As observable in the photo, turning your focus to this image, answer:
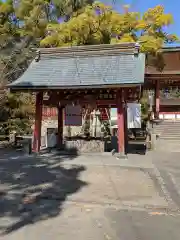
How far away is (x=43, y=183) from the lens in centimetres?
879

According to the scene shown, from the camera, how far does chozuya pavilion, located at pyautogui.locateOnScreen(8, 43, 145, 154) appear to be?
1398cm

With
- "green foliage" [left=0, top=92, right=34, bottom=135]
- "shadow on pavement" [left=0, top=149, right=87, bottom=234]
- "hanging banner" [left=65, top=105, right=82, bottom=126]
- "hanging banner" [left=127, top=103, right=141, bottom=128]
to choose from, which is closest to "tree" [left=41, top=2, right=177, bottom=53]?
"hanging banner" [left=127, top=103, right=141, bottom=128]

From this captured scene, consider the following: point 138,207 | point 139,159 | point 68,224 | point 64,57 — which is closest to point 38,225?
point 68,224

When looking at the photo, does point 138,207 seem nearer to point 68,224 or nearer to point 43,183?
point 68,224

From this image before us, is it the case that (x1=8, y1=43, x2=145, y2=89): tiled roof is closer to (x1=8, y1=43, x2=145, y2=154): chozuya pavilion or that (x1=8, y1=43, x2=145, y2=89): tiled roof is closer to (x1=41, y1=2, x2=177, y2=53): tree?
(x1=8, y1=43, x2=145, y2=154): chozuya pavilion

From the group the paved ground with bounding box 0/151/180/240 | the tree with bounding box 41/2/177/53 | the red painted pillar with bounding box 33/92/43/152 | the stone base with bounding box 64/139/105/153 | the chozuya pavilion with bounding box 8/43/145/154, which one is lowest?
the paved ground with bounding box 0/151/180/240

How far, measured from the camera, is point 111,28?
23.2 metres

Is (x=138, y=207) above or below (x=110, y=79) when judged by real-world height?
below

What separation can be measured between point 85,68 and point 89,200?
29.9 feet

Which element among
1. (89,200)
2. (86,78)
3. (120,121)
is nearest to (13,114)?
(86,78)

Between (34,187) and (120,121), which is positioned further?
(120,121)

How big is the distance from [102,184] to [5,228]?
3890 millimetres

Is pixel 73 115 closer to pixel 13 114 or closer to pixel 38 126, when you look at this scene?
pixel 38 126

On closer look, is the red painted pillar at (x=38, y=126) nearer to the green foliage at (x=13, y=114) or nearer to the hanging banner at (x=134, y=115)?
the green foliage at (x=13, y=114)
